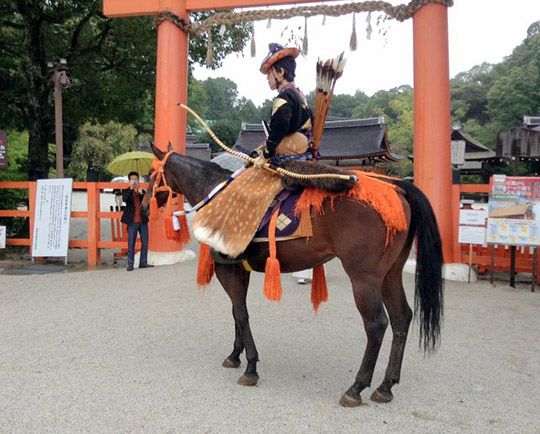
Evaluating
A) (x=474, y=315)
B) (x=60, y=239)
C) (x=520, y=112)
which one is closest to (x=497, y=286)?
(x=474, y=315)

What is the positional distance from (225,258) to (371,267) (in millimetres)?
1121

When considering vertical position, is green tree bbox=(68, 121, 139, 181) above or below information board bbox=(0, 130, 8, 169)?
above

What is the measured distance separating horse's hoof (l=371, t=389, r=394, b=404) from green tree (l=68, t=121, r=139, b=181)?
91.6ft

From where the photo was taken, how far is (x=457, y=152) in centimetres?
1059

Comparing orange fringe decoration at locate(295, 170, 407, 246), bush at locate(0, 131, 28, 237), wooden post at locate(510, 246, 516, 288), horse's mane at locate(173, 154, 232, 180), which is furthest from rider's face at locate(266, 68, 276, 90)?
bush at locate(0, 131, 28, 237)

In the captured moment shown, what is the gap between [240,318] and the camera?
3.50 meters

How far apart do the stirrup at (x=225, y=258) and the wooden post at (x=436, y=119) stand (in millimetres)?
4535

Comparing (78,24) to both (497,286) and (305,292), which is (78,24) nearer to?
(305,292)

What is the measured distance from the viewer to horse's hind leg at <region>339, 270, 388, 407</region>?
3.05 m

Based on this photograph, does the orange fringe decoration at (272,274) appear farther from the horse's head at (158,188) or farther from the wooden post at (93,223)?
the wooden post at (93,223)

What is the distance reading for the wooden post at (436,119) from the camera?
704 centimetres

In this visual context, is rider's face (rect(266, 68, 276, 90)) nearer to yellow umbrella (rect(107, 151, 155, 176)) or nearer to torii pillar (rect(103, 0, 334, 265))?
torii pillar (rect(103, 0, 334, 265))

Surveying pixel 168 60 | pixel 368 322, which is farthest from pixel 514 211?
pixel 168 60

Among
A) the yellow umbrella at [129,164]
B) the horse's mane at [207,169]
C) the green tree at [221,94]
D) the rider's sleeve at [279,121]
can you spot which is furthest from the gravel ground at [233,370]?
the green tree at [221,94]
